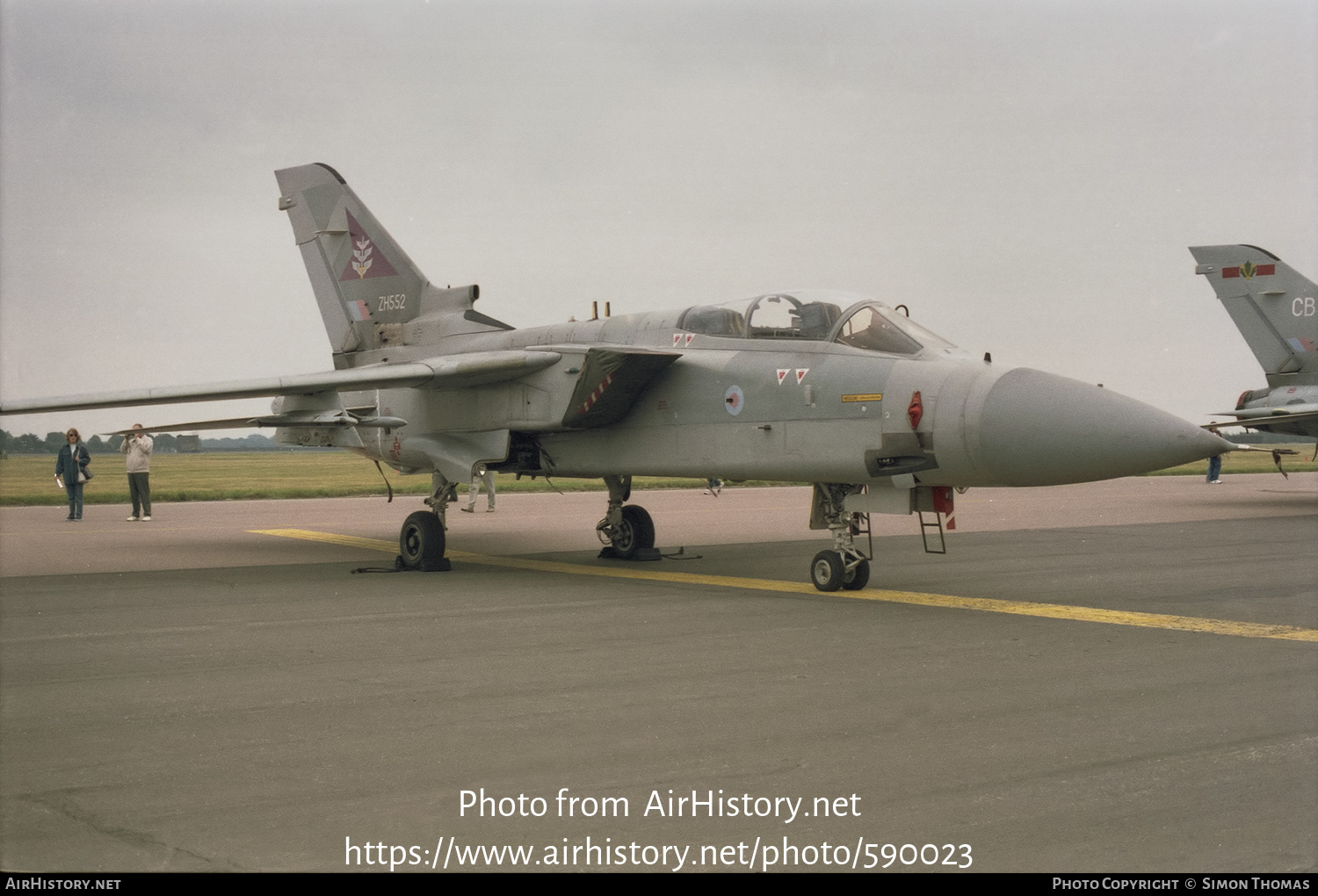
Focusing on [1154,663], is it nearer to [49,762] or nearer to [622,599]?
[622,599]

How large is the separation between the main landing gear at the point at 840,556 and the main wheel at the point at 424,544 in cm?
445

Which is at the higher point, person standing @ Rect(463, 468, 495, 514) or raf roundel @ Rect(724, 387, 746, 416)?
raf roundel @ Rect(724, 387, 746, 416)

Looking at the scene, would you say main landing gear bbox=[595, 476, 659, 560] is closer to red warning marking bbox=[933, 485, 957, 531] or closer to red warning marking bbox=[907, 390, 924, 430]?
red warning marking bbox=[933, 485, 957, 531]

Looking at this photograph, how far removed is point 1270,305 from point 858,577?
1950cm

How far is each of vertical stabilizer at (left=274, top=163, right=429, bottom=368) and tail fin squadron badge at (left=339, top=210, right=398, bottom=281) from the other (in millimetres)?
12

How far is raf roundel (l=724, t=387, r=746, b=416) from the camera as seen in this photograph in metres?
10.8

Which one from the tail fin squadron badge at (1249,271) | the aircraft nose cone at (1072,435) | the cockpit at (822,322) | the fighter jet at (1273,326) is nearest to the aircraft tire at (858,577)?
the aircraft nose cone at (1072,435)

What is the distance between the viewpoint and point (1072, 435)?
839 cm

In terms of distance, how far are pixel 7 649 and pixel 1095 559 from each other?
11.2 metres

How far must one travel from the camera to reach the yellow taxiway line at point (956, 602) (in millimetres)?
8172

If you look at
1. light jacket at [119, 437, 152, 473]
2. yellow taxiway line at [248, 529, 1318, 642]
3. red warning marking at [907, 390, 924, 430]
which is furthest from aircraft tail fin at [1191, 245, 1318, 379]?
light jacket at [119, 437, 152, 473]

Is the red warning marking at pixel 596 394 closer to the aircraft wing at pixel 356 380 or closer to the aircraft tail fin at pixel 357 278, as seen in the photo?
the aircraft wing at pixel 356 380

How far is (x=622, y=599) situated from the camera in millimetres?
9953

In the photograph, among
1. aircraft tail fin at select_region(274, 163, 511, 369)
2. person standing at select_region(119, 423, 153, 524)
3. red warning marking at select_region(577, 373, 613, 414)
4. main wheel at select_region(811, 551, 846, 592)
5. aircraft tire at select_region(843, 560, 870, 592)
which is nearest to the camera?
main wheel at select_region(811, 551, 846, 592)
